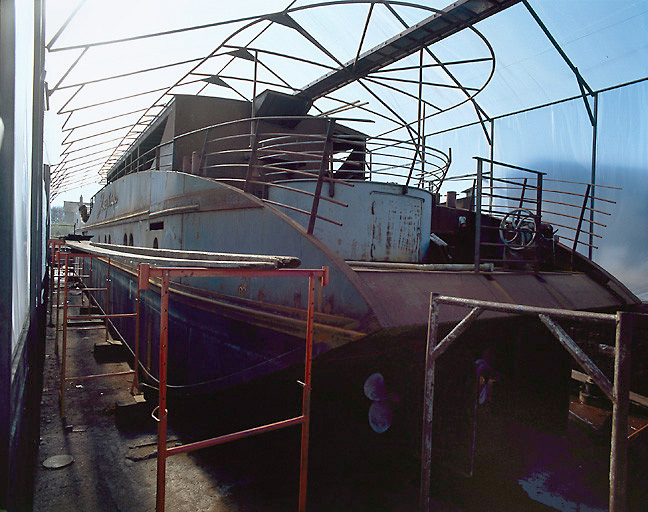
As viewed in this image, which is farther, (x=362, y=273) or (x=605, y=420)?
(x=605, y=420)

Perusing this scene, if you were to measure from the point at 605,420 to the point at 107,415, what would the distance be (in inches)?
299

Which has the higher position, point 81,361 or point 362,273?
point 362,273

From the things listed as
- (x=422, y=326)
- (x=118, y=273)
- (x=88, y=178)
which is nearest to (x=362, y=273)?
(x=422, y=326)

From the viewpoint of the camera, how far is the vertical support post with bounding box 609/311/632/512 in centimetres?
228

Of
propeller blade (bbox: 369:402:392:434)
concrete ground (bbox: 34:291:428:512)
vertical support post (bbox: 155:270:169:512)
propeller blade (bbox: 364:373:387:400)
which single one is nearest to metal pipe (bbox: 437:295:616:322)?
propeller blade (bbox: 364:373:387:400)

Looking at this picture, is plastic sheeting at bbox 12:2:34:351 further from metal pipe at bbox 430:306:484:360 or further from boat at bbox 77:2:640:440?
metal pipe at bbox 430:306:484:360

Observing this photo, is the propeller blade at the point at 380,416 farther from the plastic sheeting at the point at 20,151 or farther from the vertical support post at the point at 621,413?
the plastic sheeting at the point at 20,151

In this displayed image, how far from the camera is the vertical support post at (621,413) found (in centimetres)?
228

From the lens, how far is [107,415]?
5684 mm

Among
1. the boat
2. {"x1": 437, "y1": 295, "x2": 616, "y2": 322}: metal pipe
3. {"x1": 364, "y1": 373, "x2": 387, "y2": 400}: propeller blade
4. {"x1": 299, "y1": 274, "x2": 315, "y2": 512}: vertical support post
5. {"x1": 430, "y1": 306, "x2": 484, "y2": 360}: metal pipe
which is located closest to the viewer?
{"x1": 437, "y1": 295, "x2": 616, "y2": 322}: metal pipe

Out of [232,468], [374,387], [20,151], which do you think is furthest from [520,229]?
[20,151]

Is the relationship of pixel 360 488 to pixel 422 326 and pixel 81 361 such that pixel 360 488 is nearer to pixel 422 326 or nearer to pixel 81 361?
pixel 422 326

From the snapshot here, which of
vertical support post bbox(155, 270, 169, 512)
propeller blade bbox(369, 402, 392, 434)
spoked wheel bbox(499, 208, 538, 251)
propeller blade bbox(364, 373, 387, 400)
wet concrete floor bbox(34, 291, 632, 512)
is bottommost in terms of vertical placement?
wet concrete floor bbox(34, 291, 632, 512)

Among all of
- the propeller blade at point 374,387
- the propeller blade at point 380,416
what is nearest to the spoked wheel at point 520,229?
the propeller blade at point 374,387
